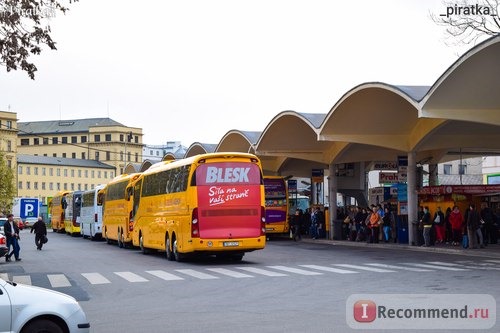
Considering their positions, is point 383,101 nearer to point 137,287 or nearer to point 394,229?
point 394,229

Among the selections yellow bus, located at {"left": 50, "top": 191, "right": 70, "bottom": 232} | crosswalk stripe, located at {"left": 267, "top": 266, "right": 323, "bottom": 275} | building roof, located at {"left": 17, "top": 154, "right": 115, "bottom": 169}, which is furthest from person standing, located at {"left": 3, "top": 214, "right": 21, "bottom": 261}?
building roof, located at {"left": 17, "top": 154, "right": 115, "bottom": 169}

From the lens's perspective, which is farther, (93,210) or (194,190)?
(93,210)

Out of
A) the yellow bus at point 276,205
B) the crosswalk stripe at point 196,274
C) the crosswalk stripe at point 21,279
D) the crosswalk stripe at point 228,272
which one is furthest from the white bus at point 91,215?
the crosswalk stripe at point 21,279

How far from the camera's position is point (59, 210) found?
75812 millimetres

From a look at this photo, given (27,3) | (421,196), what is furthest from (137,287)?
(421,196)

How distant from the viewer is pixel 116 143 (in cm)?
17338

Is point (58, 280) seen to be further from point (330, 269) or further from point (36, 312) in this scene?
point (36, 312)

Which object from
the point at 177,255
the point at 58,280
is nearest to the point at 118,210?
the point at 177,255

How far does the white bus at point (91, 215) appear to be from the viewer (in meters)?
52.3

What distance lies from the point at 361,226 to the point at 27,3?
1116 inches

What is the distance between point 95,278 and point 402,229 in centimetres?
1968

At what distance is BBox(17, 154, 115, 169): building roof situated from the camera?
160125mm

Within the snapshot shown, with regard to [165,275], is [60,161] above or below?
above

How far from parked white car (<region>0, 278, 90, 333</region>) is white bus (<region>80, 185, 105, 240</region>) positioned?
4205cm
